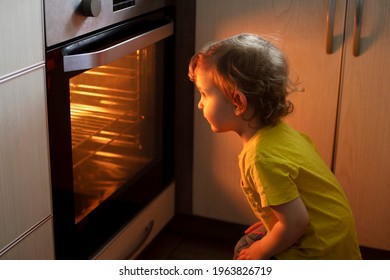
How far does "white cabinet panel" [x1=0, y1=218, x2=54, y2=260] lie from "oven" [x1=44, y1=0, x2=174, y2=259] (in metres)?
0.03

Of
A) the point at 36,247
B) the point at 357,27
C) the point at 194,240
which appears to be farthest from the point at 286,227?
the point at 194,240

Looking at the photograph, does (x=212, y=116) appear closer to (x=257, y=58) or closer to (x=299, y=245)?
(x=257, y=58)

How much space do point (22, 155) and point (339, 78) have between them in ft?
2.84

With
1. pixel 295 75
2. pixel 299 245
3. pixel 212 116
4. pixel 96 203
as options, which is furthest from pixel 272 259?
pixel 295 75

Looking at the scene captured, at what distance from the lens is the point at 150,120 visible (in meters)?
1.91

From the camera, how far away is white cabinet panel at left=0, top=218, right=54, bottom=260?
138cm

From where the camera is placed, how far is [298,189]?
4.63 ft

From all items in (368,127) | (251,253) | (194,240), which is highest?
(368,127)

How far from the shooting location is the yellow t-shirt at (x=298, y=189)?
1352 mm

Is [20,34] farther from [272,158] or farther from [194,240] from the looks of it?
[194,240]

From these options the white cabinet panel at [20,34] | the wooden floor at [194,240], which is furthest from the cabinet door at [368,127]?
the white cabinet panel at [20,34]

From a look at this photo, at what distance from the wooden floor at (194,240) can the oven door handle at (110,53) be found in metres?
0.65

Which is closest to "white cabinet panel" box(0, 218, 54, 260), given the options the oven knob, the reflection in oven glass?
the reflection in oven glass
